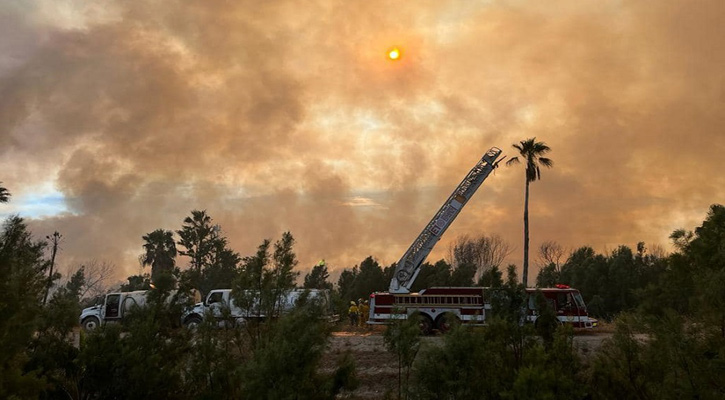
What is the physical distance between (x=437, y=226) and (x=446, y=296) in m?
4.22

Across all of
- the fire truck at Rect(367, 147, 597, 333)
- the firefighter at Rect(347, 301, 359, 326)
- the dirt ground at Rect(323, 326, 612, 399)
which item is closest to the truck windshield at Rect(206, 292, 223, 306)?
the dirt ground at Rect(323, 326, 612, 399)

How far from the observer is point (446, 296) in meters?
22.2

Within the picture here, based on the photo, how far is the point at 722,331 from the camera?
8.99 meters

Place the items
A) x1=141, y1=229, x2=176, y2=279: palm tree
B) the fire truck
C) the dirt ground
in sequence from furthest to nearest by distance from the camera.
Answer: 1. x1=141, y1=229, x2=176, y2=279: palm tree
2. the fire truck
3. the dirt ground

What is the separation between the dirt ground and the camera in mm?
16094

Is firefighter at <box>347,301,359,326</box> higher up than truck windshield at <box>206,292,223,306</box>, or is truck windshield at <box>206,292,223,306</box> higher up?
truck windshield at <box>206,292,223,306</box>

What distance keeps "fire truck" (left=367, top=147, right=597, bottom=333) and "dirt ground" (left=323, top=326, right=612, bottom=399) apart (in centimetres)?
102

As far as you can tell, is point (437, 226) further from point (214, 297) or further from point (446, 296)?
point (214, 297)

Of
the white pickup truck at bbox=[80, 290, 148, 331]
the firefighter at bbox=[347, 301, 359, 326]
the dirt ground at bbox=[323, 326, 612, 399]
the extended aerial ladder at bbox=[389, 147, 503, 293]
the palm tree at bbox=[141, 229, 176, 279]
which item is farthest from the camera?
the palm tree at bbox=[141, 229, 176, 279]

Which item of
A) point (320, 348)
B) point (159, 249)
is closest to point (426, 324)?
point (320, 348)

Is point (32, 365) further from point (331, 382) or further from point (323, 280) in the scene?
point (323, 280)

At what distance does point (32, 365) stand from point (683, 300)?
18179 millimetres

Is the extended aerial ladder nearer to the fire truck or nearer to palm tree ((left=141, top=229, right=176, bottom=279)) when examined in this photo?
the fire truck

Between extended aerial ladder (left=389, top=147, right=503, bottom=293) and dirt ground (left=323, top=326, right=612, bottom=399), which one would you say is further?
extended aerial ladder (left=389, top=147, right=503, bottom=293)
